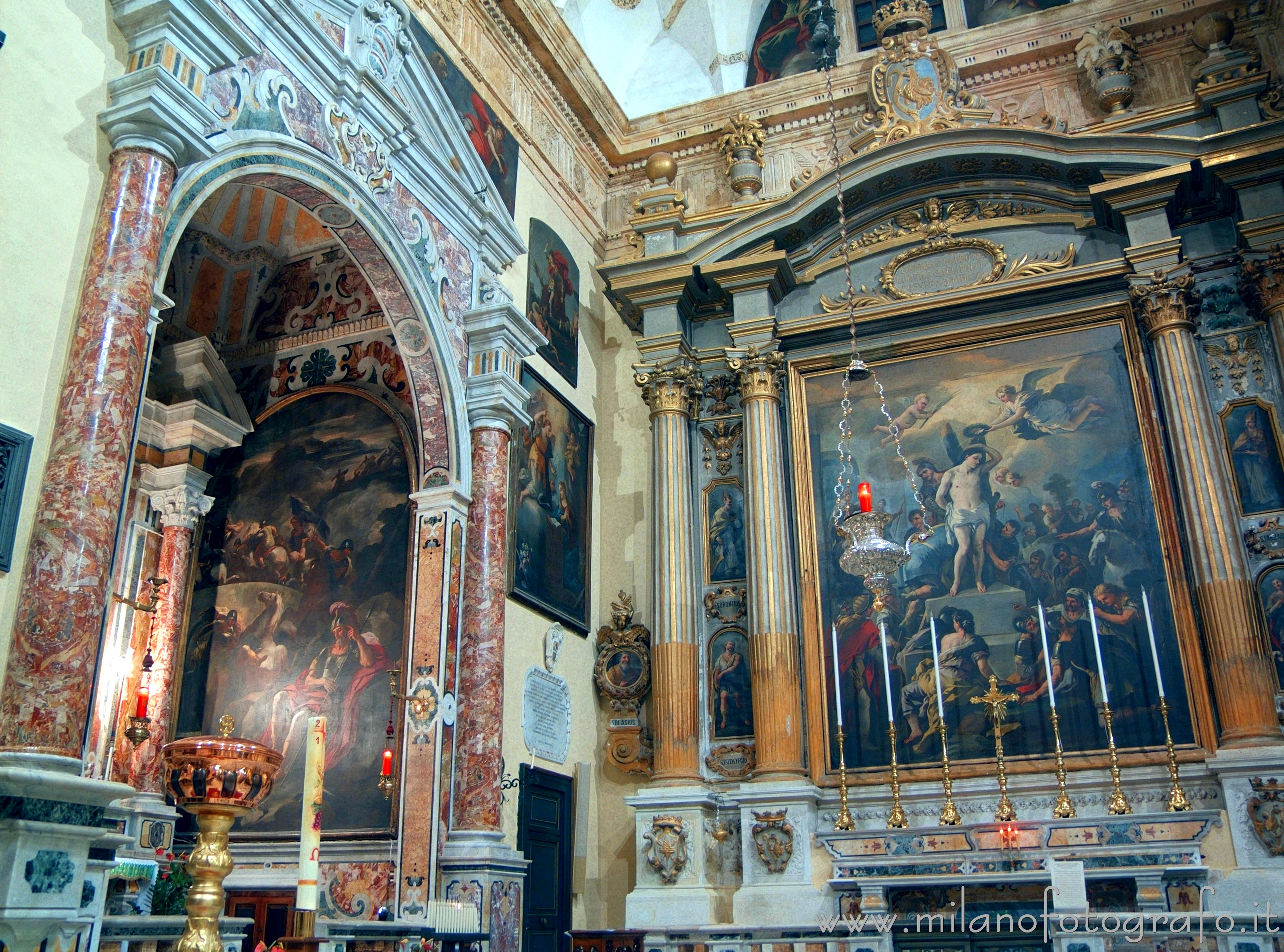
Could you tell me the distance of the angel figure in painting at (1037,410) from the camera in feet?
34.7

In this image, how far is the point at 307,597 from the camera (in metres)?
10.3

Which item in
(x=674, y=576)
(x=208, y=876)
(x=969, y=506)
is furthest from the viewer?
(x=674, y=576)

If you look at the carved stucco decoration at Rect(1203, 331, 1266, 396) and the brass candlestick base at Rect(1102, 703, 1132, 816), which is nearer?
the brass candlestick base at Rect(1102, 703, 1132, 816)

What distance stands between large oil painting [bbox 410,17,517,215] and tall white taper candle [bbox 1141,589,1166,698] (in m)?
6.69

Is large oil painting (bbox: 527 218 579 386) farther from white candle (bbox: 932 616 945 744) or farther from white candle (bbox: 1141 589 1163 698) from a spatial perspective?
white candle (bbox: 1141 589 1163 698)

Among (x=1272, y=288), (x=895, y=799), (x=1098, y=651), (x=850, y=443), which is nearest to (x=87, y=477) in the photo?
(x=895, y=799)

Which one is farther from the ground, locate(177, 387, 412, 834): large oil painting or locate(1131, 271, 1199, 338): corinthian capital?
locate(1131, 271, 1199, 338): corinthian capital

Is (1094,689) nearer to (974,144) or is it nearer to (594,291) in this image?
(974,144)

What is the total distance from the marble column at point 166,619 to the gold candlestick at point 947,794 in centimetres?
633

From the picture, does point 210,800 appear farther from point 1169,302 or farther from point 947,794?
point 1169,302

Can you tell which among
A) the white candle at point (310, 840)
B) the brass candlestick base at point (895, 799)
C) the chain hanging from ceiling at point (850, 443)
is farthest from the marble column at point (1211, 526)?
the white candle at point (310, 840)

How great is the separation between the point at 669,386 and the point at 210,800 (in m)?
8.48

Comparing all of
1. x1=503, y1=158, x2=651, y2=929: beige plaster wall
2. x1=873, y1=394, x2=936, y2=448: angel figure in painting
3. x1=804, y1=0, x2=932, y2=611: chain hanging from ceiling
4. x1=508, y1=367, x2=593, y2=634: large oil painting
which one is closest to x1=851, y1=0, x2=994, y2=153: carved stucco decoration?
x1=804, y1=0, x2=932, y2=611: chain hanging from ceiling

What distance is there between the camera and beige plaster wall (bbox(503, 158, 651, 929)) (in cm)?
996
